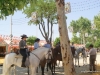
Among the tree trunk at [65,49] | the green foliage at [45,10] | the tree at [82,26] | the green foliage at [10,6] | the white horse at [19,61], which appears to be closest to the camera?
the tree trunk at [65,49]

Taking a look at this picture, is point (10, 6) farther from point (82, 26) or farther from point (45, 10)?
point (82, 26)

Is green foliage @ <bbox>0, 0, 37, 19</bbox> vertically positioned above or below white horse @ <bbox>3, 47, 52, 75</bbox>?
above

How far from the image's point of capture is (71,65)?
7.10 m

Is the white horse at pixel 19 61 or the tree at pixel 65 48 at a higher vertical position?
the tree at pixel 65 48

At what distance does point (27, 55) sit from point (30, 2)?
292cm

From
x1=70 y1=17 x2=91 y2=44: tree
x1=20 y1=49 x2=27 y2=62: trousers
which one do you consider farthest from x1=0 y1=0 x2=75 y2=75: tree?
x1=70 y1=17 x2=91 y2=44: tree

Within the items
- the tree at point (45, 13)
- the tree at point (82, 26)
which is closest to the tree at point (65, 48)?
the tree at point (45, 13)

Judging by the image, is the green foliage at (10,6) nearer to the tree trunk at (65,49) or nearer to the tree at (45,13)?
the tree trunk at (65,49)

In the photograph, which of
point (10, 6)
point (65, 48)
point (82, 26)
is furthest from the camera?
point (82, 26)

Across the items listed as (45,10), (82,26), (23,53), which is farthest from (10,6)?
(82,26)

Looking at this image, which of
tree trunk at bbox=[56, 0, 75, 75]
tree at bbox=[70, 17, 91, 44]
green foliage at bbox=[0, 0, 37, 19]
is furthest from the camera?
tree at bbox=[70, 17, 91, 44]

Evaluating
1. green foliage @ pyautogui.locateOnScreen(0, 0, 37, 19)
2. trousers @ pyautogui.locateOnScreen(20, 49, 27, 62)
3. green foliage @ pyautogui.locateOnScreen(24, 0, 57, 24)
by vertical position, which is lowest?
trousers @ pyautogui.locateOnScreen(20, 49, 27, 62)

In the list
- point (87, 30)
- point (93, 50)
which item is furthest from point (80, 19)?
point (93, 50)

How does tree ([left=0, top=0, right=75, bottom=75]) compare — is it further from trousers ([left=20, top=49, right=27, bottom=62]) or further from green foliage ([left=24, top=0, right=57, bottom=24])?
green foliage ([left=24, top=0, right=57, bottom=24])
